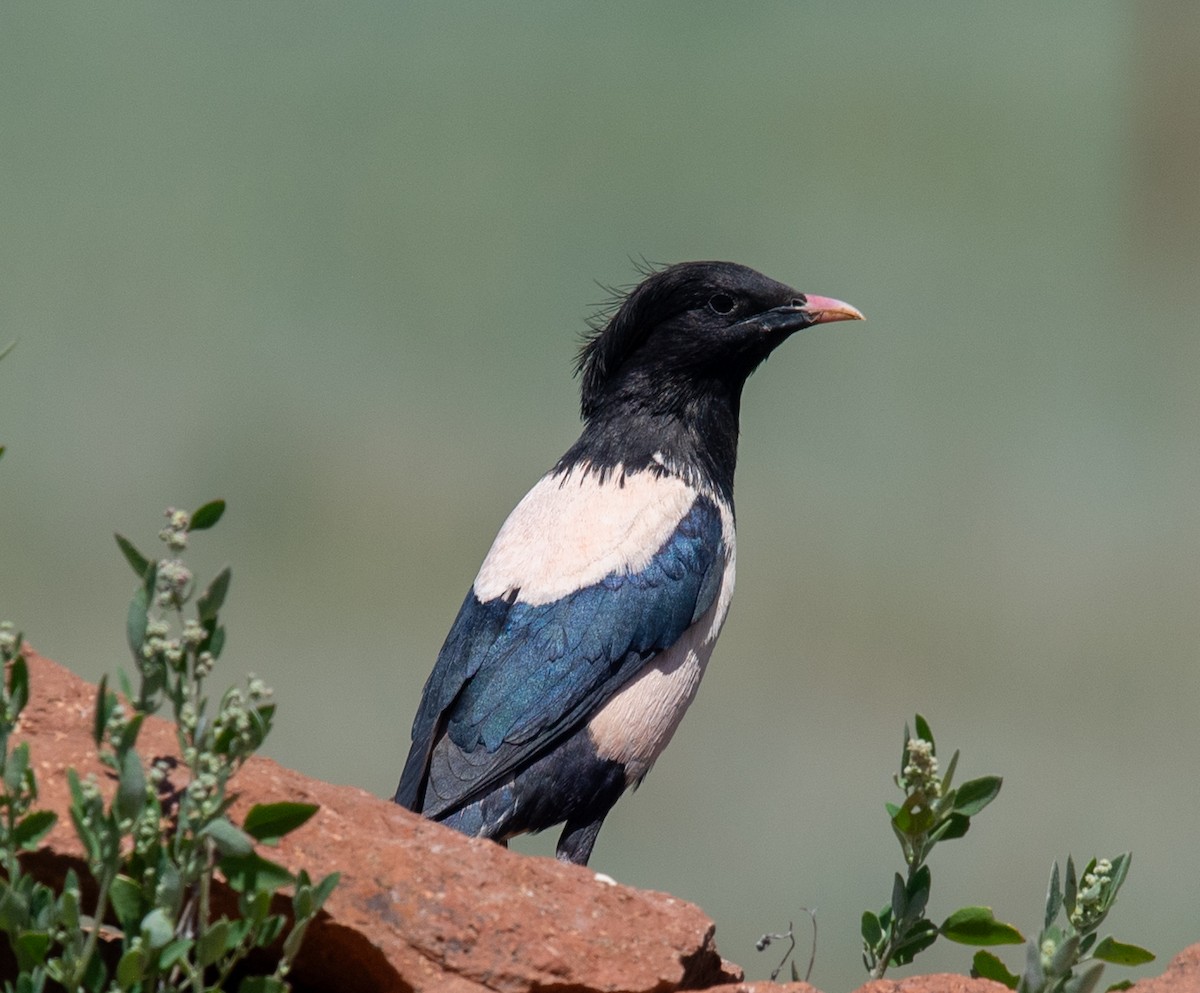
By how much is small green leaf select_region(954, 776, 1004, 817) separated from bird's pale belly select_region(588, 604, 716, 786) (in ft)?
6.41

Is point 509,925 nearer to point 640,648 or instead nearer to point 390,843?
point 390,843

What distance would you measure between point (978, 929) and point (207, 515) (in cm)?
215

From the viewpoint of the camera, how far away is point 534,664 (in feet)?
18.8

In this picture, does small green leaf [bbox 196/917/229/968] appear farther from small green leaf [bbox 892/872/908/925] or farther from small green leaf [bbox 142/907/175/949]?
small green leaf [bbox 892/872/908/925]

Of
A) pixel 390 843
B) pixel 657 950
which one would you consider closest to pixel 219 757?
pixel 390 843

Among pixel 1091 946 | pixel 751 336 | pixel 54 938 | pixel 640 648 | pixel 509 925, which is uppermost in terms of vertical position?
pixel 751 336

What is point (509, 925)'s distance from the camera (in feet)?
11.3

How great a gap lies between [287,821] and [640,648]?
9.64ft

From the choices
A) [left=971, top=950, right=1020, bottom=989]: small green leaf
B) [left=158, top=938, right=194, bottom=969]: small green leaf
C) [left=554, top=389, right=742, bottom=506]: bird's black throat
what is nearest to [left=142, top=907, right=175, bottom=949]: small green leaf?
[left=158, top=938, right=194, bottom=969]: small green leaf

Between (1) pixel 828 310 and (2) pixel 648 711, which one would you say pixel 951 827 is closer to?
(2) pixel 648 711

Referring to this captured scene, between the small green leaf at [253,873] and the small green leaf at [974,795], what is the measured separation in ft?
5.65

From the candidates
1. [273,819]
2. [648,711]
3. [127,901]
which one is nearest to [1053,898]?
[273,819]

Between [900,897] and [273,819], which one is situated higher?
[900,897]

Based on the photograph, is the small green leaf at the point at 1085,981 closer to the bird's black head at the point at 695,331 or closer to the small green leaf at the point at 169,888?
the small green leaf at the point at 169,888
